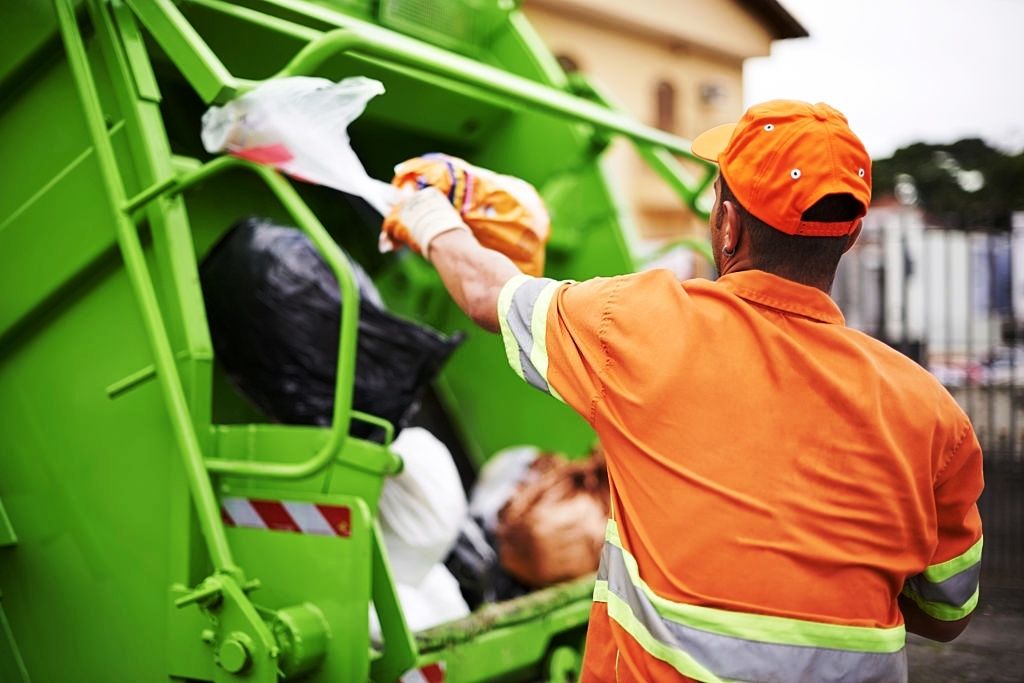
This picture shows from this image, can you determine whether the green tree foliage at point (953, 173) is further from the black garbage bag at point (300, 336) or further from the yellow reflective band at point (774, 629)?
the yellow reflective band at point (774, 629)

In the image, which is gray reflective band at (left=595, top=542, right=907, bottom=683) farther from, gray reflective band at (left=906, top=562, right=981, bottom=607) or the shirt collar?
the shirt collar

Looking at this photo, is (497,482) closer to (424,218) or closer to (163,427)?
(163,427)

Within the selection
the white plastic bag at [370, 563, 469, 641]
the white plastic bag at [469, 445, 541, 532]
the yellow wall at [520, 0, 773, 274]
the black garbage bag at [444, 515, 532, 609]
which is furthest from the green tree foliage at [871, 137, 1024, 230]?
the white plastic bag at [370, 563, 469, 641]

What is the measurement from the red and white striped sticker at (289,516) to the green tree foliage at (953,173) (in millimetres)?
16865

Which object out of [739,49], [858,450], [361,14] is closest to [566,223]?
[361,14]

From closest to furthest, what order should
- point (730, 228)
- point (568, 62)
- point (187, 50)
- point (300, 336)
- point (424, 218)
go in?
point (730, 228)
point (424, 218)
point (187, 50)
point (300, 336)
point (568, 62)

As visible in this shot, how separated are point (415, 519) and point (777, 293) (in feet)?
4.73

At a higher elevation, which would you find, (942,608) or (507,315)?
(507,315)

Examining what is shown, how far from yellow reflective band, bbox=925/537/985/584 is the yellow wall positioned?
34.9ft

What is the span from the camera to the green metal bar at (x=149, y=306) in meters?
1.97

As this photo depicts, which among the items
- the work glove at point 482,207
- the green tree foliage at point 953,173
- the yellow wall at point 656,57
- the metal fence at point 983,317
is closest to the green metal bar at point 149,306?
the work glove at point 482,207

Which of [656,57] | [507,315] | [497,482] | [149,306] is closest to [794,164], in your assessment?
[507,315]

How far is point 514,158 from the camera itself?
3457mm

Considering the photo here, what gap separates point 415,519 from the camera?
2.57 m
